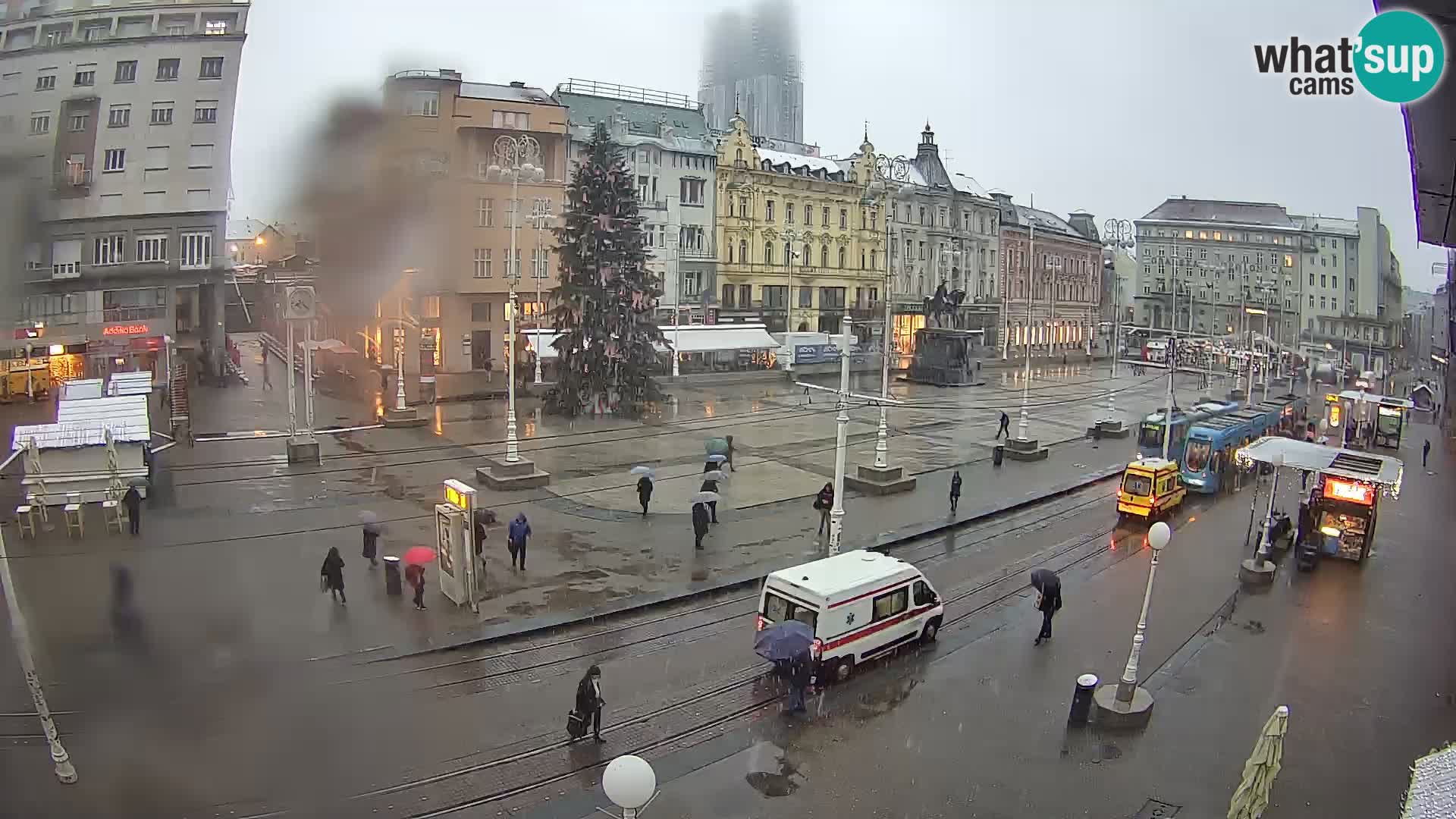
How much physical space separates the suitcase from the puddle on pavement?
1.83 metres

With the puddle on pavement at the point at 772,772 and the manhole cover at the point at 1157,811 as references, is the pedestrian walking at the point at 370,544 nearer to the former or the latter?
the puddle on pavement at the point at 772,772

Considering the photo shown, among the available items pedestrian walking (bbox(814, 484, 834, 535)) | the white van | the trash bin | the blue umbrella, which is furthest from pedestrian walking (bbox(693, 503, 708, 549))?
the blue umbrella

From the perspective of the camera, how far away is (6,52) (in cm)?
677

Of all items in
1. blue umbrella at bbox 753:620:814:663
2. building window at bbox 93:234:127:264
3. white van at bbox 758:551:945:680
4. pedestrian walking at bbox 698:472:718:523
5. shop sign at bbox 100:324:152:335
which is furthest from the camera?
pedestrian walking at bbox 698:472:718:523

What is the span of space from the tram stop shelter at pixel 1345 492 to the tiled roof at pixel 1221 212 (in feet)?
78.5

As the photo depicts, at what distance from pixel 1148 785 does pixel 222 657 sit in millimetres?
10594

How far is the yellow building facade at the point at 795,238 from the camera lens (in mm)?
55594

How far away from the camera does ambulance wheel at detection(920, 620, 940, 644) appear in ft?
43.7

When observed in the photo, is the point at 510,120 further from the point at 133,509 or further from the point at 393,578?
the point at 393,578

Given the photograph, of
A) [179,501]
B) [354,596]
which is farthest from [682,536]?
[179,501]

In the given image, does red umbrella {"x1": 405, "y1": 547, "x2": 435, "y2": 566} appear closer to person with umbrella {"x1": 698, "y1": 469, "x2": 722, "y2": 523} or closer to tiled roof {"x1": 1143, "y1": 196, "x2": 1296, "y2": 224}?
person with umbrella {"x1": 698, "y1": 469, "x2": 722, "y2": 523}

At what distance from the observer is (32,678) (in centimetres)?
883

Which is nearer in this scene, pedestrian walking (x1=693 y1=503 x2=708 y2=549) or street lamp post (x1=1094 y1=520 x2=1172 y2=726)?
street lamp post (x1=1094 y1=520 x2=1172 y2=726)

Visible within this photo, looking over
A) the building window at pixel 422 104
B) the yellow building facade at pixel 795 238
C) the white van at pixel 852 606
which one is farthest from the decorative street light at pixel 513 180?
the yellow building facade at pixel 795 238
